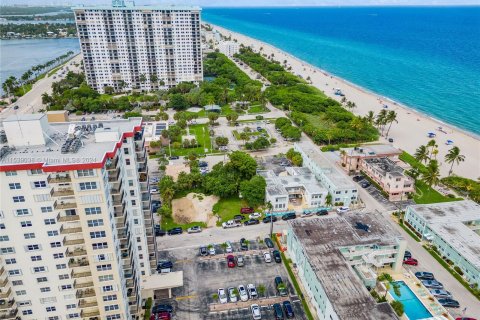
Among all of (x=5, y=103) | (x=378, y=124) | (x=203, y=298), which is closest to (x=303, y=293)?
(x=203, y=298)

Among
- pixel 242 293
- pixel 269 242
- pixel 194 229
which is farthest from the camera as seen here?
pixel 194 229

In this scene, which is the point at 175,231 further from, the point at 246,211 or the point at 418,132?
the point at 418,132

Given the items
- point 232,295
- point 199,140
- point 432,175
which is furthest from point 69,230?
point 199,140

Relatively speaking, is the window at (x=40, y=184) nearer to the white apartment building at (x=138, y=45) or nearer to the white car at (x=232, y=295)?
the white car at (x=232, y=295)

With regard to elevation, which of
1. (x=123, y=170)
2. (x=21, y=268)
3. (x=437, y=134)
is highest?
(x=123, y=170)

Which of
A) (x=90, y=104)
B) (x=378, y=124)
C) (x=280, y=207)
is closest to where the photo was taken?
(x=280, y=207)

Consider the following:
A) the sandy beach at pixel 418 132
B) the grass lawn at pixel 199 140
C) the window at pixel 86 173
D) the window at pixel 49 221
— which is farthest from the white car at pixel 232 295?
the sandy beach at pixel 418 132

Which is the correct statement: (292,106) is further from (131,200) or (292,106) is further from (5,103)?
(5,103)
